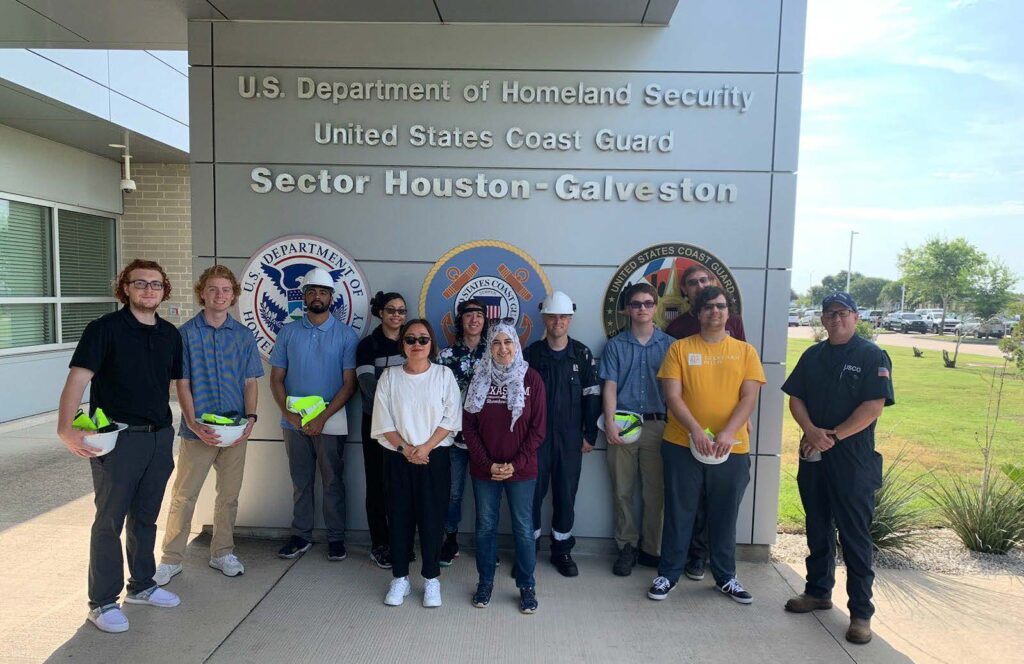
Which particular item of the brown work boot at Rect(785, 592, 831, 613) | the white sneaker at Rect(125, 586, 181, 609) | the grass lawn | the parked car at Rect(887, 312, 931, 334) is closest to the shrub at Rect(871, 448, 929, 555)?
the grass lawn

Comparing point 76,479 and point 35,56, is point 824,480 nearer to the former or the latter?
point 76,479

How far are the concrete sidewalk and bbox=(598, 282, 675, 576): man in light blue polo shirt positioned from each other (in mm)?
228

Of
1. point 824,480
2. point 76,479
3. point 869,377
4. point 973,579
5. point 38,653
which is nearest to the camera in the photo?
point 38,653

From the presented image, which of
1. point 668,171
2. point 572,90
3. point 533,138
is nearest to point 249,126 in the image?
point 533,138

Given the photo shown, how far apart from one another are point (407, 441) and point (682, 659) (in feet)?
6.34

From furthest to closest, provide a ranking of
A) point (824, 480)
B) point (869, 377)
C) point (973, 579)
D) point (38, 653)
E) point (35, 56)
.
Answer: point (35, 56) → point (973, 579) → point (824, 480) → point (869, 377) → point (38, 653)

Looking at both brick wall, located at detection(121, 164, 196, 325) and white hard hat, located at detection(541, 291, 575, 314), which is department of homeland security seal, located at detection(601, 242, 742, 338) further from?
brick wall, located at detection(121, 164, 196, 325)

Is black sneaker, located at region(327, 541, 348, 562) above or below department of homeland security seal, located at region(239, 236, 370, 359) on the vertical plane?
below

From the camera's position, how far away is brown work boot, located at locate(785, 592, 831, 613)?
4.02m

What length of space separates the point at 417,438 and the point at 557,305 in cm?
130

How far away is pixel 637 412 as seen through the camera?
449 centimetres

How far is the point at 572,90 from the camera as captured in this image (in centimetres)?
476

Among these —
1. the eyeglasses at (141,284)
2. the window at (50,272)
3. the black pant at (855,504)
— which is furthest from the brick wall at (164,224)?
the black pant at (855,504)

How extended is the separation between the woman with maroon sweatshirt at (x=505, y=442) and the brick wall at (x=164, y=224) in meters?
9.01
